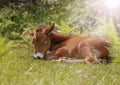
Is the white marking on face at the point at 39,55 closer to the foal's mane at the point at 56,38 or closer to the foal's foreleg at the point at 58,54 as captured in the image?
the foal's foreleg at the point at 58,54

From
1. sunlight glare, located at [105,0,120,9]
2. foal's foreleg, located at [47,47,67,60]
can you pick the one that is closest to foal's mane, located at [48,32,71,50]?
foal's foreleg, located at [47,47,67,60]

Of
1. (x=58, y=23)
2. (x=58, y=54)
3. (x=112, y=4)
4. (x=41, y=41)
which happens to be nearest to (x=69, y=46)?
(x=58, y=54)

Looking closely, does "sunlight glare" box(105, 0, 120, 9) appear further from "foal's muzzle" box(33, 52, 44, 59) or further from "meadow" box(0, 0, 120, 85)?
"foal's muzzle" box(33, 52, 44, 59)

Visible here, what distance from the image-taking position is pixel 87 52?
11.1 meters

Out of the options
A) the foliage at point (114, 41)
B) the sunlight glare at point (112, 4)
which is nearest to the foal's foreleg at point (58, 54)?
the foliage at point (114, 41)

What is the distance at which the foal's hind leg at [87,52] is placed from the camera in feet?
35.2

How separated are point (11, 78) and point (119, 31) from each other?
8.97 metres

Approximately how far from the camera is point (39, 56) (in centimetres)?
1173

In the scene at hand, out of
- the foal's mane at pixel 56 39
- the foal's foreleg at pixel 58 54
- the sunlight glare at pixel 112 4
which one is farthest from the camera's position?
the sunlight glare at pixel 112 4

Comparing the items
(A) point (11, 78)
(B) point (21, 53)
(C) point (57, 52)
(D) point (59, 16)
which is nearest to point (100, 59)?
(C) point (57, 52)

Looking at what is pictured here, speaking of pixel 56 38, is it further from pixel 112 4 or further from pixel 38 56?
pixel 112 4

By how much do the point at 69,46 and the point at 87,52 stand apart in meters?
0.93

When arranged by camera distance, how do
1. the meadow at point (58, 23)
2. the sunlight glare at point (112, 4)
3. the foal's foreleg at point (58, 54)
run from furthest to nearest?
the sunlight glare at point (112, 4) < the foal's foreleg at point (58, 54) < the meadow at point (58, 23)

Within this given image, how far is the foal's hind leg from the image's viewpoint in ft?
35.2
